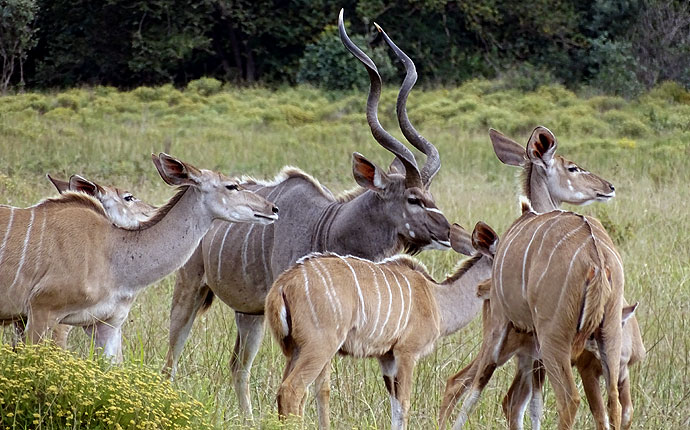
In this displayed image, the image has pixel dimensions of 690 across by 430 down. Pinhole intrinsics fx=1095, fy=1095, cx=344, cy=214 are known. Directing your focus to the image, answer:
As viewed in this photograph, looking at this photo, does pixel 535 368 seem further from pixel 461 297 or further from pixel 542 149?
pixel 542 149

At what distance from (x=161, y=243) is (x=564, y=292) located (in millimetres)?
1818

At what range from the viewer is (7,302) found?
13.3 feet

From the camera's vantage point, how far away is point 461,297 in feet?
15.0

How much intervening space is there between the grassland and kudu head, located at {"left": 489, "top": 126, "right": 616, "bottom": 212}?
28.2 inches

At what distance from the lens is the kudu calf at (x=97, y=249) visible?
4.09m

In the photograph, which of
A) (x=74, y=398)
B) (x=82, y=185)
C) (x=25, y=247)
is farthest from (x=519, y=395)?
(x=82, y=185)

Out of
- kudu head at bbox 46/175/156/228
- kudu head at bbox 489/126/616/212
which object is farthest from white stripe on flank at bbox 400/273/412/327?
kudu head at bbox 46/175/156/228

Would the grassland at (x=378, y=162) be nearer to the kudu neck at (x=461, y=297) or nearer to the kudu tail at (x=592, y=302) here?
the kudu neck at (x=461, y=297)

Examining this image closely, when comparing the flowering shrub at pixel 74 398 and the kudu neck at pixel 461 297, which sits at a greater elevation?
the flowering shrub at pixel 74 398

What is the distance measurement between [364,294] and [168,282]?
2832mm

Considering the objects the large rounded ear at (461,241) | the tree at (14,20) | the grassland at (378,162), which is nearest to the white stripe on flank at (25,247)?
the grassland at (378,162)

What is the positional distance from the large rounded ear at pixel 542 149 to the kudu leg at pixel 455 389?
1.14 m

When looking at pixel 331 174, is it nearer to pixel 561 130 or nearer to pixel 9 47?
pixel 561 130

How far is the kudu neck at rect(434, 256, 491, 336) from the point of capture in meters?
4.51
